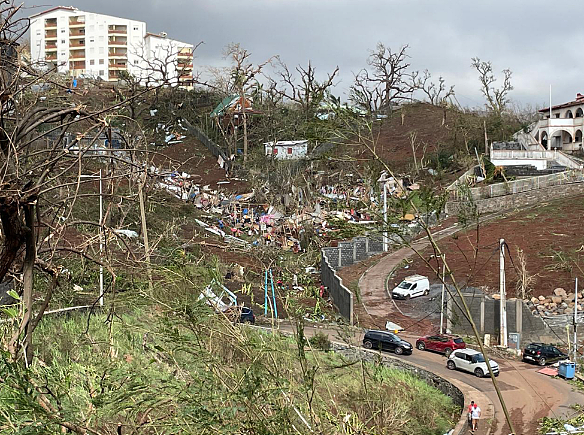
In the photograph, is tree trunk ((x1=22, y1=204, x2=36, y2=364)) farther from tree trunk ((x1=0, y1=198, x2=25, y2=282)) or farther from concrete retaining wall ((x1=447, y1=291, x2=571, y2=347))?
concrete retaining wall ((x1=447, y1=291, x2=571, y2=347))

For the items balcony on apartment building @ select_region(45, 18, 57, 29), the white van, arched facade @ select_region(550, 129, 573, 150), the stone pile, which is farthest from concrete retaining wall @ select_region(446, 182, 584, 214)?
balcony on apartment building @ select_region(45, 18, 57, 29)

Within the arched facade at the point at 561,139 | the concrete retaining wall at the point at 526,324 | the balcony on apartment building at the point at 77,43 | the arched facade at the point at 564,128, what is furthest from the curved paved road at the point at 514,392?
the balcony on apartment building at the point at 77,43

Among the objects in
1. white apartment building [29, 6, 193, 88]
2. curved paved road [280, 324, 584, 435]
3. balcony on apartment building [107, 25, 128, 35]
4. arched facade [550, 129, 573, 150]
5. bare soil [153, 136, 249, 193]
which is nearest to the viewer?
curved paved road [280, 324, 584, 435]

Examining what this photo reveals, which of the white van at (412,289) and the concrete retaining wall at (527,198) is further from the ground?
the concrete retaining wall at (527,198)

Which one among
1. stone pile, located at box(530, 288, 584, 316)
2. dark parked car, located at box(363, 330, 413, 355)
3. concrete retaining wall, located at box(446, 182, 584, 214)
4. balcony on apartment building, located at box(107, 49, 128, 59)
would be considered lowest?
dark parked car, located at box(363, 330, 413, 355)

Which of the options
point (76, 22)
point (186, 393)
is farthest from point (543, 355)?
point (76, 22)

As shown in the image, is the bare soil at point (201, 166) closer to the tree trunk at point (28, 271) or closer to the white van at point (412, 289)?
the white van at point (412, 289)

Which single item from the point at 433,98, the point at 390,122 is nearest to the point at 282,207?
the point at 390,122

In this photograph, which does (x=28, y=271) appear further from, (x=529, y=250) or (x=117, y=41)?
(x=117, y=41)
